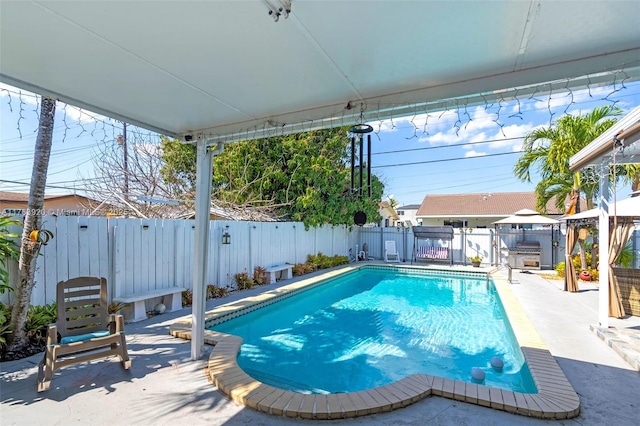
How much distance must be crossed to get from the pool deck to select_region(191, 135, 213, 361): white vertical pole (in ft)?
1.07

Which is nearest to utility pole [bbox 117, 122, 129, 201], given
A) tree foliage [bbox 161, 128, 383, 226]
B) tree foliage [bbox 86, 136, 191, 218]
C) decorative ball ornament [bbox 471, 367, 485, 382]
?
tree foliage [bbox 86, 136, 191, 218]

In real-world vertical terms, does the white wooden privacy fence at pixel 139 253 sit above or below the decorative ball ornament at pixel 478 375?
above

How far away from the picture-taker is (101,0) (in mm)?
1646

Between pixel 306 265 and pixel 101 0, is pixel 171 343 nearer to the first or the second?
pixel 101 0

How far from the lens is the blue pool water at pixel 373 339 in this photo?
13.9ft

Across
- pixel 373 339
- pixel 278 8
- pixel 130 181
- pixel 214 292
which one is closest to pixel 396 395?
pixel 373 339

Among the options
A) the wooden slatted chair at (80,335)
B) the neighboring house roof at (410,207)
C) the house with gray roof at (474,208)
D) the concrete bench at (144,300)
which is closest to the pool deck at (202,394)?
the wooden slatted chair at (80,335)

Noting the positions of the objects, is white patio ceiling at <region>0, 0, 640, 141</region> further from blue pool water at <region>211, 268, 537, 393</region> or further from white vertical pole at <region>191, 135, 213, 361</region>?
blue pool water at <region>211, 268, 537, 393</region>

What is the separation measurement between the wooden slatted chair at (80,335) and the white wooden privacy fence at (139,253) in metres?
1.43

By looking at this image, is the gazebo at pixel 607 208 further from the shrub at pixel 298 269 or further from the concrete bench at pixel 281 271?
the shrub at pixel 298 269

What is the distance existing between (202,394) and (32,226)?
3.19 metres

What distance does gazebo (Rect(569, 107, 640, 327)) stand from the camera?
4574 millimetres

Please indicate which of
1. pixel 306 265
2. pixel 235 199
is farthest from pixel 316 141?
pixel 306 265

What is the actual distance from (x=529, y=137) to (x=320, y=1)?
1146 centimetres
